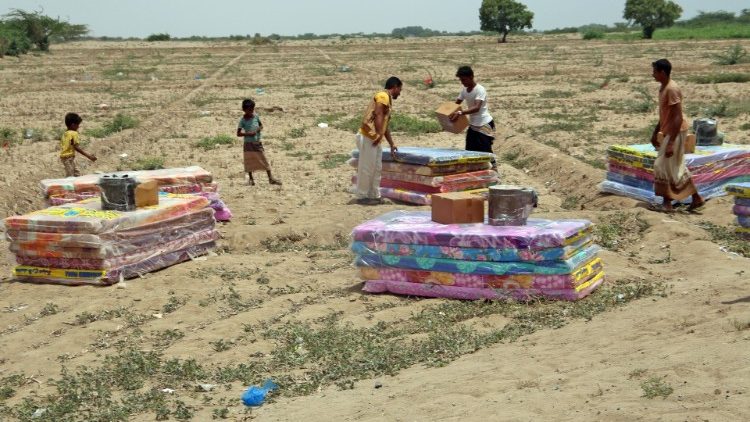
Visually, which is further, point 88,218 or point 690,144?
point 690,144

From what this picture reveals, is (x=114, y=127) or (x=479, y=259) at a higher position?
(x=479, y=259)

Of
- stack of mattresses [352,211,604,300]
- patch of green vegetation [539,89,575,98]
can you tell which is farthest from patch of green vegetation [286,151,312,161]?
patch of green vegetation [539,89,575,98]

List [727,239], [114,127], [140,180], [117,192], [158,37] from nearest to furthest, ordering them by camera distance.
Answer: [117,192] < [727,239] < [140,180] < [114,127] < [158,37]

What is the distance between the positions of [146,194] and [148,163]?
20.0 ft

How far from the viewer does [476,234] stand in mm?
6957

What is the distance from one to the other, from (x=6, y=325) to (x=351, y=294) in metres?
2.67

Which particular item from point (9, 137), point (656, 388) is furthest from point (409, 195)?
point (9, 137)

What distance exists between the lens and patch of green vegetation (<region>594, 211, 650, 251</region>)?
8833 mm

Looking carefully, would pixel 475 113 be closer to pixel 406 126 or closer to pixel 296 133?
pixel 406 126

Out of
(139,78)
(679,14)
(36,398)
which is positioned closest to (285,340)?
(36,398)

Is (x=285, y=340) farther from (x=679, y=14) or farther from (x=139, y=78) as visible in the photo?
(x=679, y=14)

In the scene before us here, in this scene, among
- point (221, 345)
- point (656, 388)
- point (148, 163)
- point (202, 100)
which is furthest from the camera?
point (202, 100)

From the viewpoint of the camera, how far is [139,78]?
116 ft

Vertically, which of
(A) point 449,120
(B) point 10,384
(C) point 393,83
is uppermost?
(C) point 393,83
